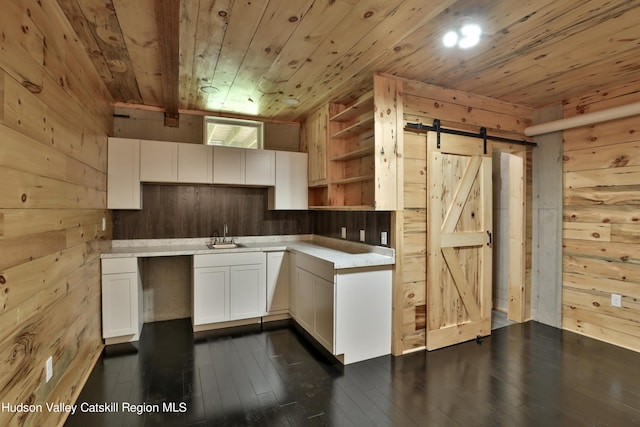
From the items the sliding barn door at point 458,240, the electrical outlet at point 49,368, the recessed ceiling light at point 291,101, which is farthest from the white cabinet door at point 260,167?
the electrical outlet at point 49,368

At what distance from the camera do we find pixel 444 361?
284cm

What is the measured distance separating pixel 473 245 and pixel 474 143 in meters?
1.05

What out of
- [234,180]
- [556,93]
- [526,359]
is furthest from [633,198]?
[234,180]

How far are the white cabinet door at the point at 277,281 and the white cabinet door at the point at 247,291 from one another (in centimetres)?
7

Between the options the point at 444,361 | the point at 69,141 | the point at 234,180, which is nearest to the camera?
the point at 69,141

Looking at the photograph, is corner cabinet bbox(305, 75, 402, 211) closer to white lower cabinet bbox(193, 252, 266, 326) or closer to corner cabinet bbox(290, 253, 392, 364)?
corner cabinet bbox(290, 253, 392, 364)

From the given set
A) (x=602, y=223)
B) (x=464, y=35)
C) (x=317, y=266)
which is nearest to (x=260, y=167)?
(x=317, y=266)

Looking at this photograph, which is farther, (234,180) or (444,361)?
(234,180)

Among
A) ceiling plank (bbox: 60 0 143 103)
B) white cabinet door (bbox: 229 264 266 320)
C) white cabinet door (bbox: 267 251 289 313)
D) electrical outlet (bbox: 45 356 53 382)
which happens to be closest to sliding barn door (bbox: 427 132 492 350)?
white cabinet door (bbox: 267 251 289 313)

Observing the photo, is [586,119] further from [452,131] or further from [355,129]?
[355,129]

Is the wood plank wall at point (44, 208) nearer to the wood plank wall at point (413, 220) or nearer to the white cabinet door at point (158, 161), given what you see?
the white cabinet door at point (158, 161)

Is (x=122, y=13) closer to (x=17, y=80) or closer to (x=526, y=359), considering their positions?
(x=17, y=80)

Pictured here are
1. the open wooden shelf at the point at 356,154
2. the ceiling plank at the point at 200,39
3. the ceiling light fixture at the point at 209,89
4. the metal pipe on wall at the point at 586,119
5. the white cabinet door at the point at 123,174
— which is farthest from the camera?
the white cabinet door at the point at 123,174

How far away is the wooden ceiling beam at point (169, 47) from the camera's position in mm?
1990
